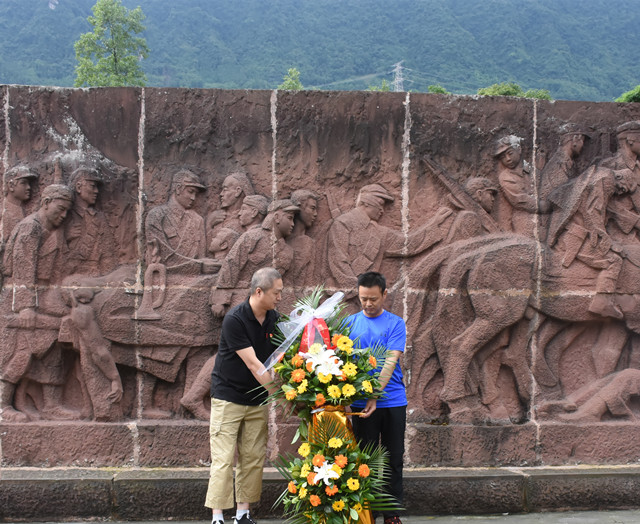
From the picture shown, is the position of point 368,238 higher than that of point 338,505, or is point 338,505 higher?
point 368,238

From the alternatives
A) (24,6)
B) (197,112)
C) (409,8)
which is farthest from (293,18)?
(197,112)

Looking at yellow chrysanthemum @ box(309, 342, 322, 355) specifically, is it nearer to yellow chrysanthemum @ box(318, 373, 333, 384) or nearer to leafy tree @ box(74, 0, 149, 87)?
yellow chrysanthemum @ box(318, 373, 333, 384)

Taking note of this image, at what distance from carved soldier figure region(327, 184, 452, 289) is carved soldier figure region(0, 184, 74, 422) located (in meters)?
2.49

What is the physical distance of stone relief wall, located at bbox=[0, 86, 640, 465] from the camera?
6320 millimetres

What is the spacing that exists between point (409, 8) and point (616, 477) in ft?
224

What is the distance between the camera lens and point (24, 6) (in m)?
59.6

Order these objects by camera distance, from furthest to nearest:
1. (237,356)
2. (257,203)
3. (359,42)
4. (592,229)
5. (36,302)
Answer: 1. (359,42)
2. (592,229)
3. (257,203)
4. (36,302)
5. (237,356)

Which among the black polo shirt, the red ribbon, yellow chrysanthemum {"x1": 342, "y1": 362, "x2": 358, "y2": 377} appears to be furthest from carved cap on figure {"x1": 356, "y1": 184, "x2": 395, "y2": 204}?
yellow chrysanthemum {"x1": 342, "y1": 362, "x2": 358, "y2": 377}

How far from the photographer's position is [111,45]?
92.5 ft

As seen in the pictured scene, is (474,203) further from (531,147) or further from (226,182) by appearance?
(226,182)

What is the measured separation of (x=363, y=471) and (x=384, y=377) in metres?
0.60

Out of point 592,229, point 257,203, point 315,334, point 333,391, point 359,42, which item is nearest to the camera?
point 333,391

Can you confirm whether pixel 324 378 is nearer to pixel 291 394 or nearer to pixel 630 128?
pixel 291 394

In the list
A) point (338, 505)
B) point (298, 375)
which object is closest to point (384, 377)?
point (298, 375)
